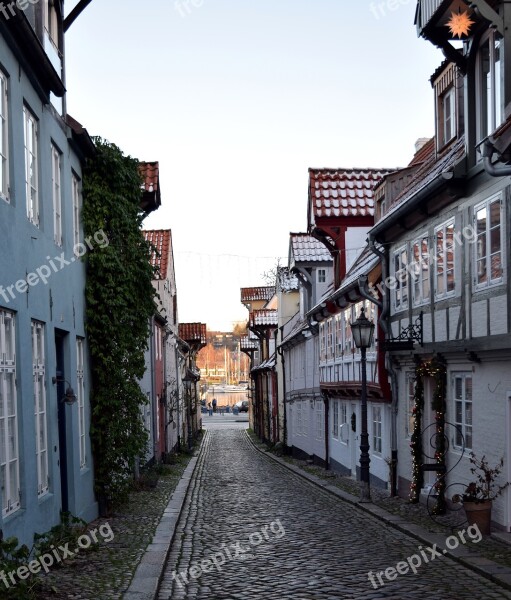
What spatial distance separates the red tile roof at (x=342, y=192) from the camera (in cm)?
2469

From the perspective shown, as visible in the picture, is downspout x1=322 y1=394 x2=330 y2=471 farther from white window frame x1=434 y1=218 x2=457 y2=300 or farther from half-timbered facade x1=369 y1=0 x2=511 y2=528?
white window frame x1=434 y1=218 x2=457 y2=300

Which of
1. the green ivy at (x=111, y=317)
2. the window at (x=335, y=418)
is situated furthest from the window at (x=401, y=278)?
the window at (x=335, y=418)

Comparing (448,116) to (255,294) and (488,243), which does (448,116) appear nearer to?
(488,243)

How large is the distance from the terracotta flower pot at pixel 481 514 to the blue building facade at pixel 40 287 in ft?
18.1

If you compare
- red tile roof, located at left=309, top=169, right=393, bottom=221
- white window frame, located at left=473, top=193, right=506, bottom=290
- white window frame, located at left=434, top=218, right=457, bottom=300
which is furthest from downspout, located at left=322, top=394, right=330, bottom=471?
white window frame, located at left=473, top=193, right=506, bottom=290

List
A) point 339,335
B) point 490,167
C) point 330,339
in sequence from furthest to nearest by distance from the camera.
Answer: point 330,339 → point 339,335 → point 490,167

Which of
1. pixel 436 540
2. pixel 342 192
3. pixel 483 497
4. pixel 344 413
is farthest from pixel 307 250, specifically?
pixel 436 540

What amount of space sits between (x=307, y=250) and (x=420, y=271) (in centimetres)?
1514

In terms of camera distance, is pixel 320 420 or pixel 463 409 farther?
pixel 320 420

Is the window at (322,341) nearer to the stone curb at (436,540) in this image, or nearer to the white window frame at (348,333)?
the white window frame at (348,333)

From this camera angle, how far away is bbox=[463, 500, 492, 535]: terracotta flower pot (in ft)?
39.9

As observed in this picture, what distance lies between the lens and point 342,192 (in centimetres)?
2514

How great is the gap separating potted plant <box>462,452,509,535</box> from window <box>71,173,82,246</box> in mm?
6926

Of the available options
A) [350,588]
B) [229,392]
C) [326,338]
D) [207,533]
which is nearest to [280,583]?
[350,588]
